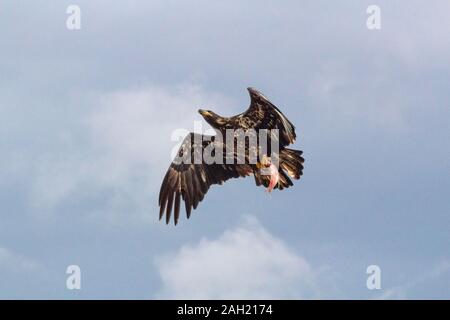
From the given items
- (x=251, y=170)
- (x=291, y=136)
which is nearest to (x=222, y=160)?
(x=251, y=170)

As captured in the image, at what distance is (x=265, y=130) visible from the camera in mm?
20297

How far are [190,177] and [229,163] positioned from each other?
1.10m

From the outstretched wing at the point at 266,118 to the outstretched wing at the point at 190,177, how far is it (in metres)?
1.52

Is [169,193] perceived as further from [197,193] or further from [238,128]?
[238,128]

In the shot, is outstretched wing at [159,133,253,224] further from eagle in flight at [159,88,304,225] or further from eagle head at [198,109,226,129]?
eagle head at [198,109,226,129]

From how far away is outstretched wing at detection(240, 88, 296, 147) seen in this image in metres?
19.5

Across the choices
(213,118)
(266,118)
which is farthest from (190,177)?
(266,118)

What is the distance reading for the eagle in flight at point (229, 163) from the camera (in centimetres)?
2002

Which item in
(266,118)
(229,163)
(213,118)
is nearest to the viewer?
(266,118)

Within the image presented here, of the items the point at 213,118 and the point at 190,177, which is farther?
the point at 190,177

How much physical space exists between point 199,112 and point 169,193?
8.22 ft

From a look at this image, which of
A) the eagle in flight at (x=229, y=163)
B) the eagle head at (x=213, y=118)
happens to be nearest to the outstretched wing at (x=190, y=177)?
the eagle in flight at (x=229, y=163)

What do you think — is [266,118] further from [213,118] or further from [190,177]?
[190,177]

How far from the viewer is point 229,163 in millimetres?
21391
